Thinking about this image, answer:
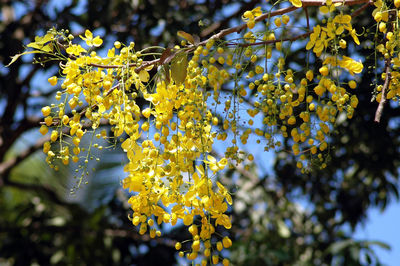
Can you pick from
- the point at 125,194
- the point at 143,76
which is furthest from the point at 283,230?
the point at 143,76

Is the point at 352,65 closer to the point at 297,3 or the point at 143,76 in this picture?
the point at 297,3

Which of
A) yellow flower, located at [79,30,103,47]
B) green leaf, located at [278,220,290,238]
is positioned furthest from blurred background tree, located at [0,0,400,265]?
yellow flower, located at [79,30,103,47]

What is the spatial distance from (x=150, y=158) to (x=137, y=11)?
165 cm

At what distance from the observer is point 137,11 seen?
2408 millimetres

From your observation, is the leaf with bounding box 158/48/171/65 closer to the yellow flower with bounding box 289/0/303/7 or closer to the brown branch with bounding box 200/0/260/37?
the yellow flower with bounding box 289/0/303/7

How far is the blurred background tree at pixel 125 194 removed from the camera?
91.9 inches

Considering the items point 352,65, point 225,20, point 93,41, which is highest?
point 225,20

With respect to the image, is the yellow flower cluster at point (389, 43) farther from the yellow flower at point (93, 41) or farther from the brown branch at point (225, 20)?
the brown branch at point (225, 20)


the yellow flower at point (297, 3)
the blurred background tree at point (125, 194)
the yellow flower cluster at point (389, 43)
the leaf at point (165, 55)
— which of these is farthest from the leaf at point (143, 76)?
the blurred background tree at point (125, 194)

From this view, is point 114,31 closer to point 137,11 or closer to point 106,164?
point 137,11

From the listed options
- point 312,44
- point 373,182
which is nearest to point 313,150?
point 312,44

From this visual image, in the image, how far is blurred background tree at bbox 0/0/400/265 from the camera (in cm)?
233

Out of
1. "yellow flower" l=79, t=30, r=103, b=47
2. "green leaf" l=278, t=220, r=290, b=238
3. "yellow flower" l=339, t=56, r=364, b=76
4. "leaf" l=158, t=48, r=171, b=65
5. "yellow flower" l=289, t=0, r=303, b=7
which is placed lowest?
"green leaf" l=278, t=220, r=290, b=238

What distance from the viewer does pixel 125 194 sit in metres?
2.92
